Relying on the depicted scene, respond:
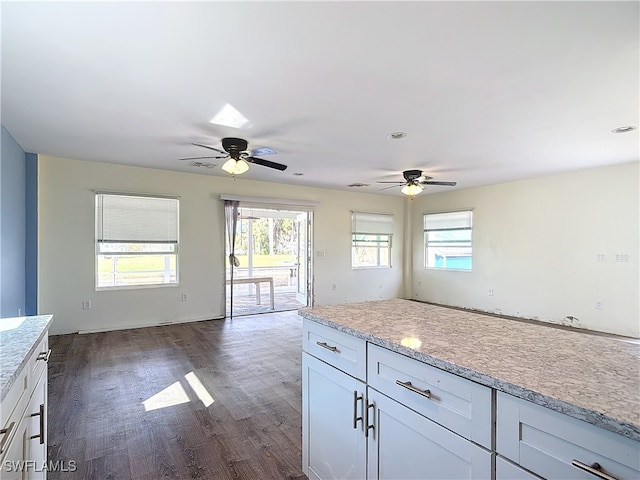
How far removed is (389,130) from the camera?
3.57 meters

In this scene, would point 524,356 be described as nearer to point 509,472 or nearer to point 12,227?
point 509,472

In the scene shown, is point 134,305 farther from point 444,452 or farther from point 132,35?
point 444,452

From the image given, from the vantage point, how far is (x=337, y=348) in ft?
5.51

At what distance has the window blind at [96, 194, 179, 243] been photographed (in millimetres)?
5188

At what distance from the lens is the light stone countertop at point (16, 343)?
1.11m

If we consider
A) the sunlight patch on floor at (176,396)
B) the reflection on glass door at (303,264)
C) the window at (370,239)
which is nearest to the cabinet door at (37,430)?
the sunlight patch on floor at (176,396)

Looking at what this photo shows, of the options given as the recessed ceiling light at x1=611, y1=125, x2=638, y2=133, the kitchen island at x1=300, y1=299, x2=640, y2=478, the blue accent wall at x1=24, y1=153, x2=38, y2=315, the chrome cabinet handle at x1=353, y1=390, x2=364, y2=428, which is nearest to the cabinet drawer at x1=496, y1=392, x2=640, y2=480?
the kitchen island at x1=300, y1=299, x2=640, y2=478

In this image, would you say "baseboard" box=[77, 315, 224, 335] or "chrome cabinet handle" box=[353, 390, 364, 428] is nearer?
"chrome cabinet handle" box=[353, 390, 364, 428]

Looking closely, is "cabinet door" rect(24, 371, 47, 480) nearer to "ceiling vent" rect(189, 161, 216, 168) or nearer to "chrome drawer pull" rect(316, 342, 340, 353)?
"chrome drawer pull" rect(316, 342, 340, 353)

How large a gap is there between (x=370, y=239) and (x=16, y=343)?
22.8 ft

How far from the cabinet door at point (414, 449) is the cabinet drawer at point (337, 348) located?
0.13 meters

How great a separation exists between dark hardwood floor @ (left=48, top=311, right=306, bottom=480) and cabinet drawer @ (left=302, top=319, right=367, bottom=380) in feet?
2.58

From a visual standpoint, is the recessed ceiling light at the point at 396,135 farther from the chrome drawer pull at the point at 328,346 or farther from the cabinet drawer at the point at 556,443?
the cabinet drawer at the point at 556,443

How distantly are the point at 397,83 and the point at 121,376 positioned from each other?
3.62m
